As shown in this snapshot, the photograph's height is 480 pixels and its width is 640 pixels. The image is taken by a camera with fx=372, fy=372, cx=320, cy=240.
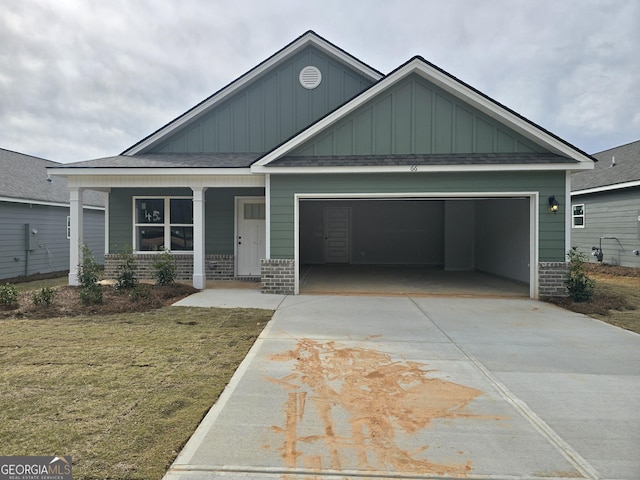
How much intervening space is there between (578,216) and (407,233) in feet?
24.7

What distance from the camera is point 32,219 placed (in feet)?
42.3

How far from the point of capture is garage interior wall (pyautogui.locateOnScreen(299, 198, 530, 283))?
1473 centimetres

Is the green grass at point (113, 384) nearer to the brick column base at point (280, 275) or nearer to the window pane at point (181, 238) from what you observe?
the brick column base at point (280, 275)

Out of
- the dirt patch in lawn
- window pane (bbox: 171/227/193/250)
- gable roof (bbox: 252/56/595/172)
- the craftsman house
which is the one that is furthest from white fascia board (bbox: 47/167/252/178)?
the dirt patch in lawn

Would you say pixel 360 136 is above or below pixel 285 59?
below

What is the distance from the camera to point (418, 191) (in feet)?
28.4

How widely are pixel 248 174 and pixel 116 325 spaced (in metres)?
4.59

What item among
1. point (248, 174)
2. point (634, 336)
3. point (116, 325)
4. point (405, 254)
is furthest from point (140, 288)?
point (405, 254)

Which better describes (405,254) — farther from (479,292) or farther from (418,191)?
(418,191)

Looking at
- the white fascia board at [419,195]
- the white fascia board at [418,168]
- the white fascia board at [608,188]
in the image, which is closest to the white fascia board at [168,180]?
the white fascia board at [418,168]

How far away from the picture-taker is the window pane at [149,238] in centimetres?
1102

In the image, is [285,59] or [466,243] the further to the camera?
[466,243]

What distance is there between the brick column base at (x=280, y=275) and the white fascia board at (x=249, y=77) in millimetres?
5423

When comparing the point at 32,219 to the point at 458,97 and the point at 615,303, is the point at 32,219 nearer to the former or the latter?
the point at 458,97
